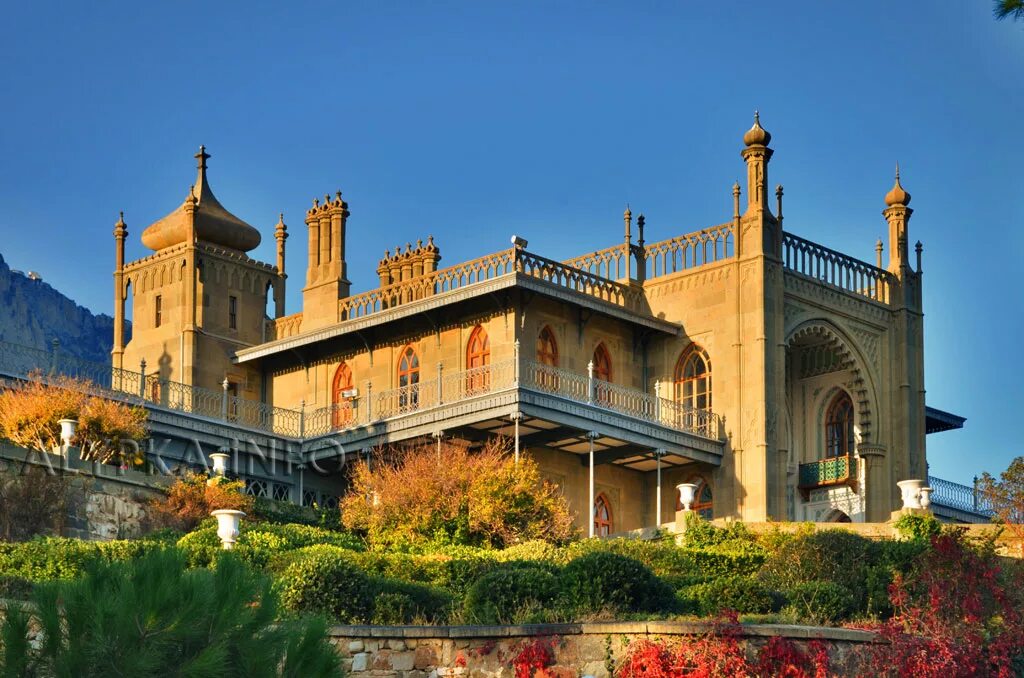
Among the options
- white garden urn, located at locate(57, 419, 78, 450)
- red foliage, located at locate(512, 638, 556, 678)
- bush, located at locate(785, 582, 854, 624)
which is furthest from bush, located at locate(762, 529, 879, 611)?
white garden urn, located at locate(57, 419, 78, 450)

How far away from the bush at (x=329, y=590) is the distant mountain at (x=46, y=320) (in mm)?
60407

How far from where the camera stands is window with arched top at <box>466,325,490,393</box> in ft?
121

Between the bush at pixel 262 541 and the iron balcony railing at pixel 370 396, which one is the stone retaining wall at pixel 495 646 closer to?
the bush at pixel 262 541

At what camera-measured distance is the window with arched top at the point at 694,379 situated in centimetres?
3875

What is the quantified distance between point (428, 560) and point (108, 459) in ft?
23.5

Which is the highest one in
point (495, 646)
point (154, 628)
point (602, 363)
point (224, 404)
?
point (602, 363)

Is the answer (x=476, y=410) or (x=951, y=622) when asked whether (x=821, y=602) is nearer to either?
(x=951, y=622)

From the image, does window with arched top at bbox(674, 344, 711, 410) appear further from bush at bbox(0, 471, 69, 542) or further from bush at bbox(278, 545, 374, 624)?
bush at bbox(278, 545, 374, 624)

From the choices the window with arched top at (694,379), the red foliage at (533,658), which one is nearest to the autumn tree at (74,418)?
the window with arched top at (694,379)

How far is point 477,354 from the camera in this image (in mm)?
38031

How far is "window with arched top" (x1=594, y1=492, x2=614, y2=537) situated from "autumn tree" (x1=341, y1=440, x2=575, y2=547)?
434 centimetres

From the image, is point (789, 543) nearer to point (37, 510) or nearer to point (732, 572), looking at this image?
point (732, 572)

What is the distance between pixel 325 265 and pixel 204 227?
3.28 metres

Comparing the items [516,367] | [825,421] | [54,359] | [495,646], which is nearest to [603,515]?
[516,367]
